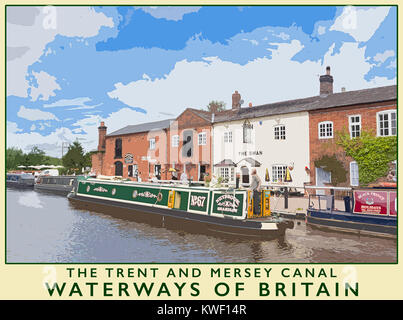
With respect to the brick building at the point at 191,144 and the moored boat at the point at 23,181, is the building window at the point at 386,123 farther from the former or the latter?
the moored boat at the point at 23,181

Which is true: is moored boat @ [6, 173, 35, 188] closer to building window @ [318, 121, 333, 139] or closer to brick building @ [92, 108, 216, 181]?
brick building @ [92, 108, 216, 181]

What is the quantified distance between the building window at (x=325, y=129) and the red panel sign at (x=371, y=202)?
8416 mm

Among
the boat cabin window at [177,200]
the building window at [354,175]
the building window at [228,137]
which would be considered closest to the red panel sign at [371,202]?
the boat cabin window at [177,200]

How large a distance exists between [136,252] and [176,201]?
4.16 metres

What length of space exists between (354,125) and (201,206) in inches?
427

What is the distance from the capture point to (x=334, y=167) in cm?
1808

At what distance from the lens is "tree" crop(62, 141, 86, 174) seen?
1574 inches

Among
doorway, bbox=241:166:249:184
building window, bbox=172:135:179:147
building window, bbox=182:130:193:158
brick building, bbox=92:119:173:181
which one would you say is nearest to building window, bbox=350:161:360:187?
doorway, bbox=241:166:249:184

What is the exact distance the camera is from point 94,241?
10094mm

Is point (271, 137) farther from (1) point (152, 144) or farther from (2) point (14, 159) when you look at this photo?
(2) point (14, 159)

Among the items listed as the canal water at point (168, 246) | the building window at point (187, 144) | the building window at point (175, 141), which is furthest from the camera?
the building window at point (175, 141)

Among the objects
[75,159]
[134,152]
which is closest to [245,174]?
[134,152]

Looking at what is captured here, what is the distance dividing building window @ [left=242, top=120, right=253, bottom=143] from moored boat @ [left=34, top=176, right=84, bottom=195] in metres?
13.7

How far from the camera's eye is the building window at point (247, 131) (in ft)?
72.8
